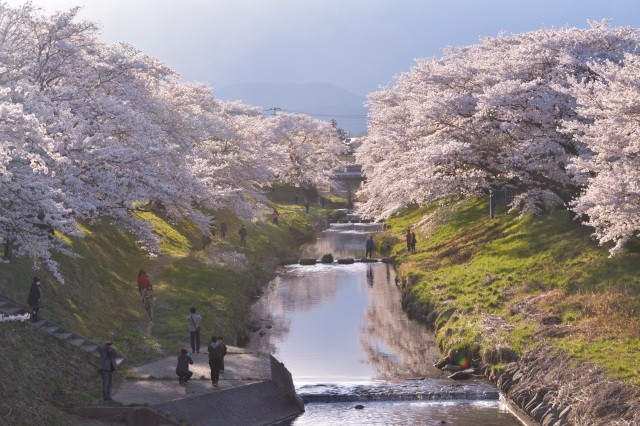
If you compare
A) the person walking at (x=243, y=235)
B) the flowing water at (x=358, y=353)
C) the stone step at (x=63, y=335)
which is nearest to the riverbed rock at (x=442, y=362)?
the flowing water at (x=358, y=353)

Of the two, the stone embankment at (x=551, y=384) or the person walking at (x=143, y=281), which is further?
the person walking at (x=143, y=281)

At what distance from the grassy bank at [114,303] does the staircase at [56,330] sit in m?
0.51

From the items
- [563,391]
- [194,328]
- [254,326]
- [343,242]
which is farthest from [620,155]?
[343,242]

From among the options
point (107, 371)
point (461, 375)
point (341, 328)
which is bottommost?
point (461, 375)

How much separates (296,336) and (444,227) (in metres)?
26.0

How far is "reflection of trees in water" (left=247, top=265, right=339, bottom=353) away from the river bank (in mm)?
5201

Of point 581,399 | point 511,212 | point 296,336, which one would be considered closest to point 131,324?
point 296,336

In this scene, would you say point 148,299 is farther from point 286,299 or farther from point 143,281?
point 286,299

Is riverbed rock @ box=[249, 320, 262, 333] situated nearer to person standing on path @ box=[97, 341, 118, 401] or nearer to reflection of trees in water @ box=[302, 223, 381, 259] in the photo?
person standing on path @ box=[97, 341, 118, 401]

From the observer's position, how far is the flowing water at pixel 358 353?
95.5 feet

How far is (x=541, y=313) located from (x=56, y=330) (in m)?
18.3

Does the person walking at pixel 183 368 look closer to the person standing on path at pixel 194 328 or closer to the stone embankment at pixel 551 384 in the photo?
the person standing on path at pixel 194 328

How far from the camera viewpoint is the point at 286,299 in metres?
50.6

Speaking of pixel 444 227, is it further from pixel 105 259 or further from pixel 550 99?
pixel 105 259
